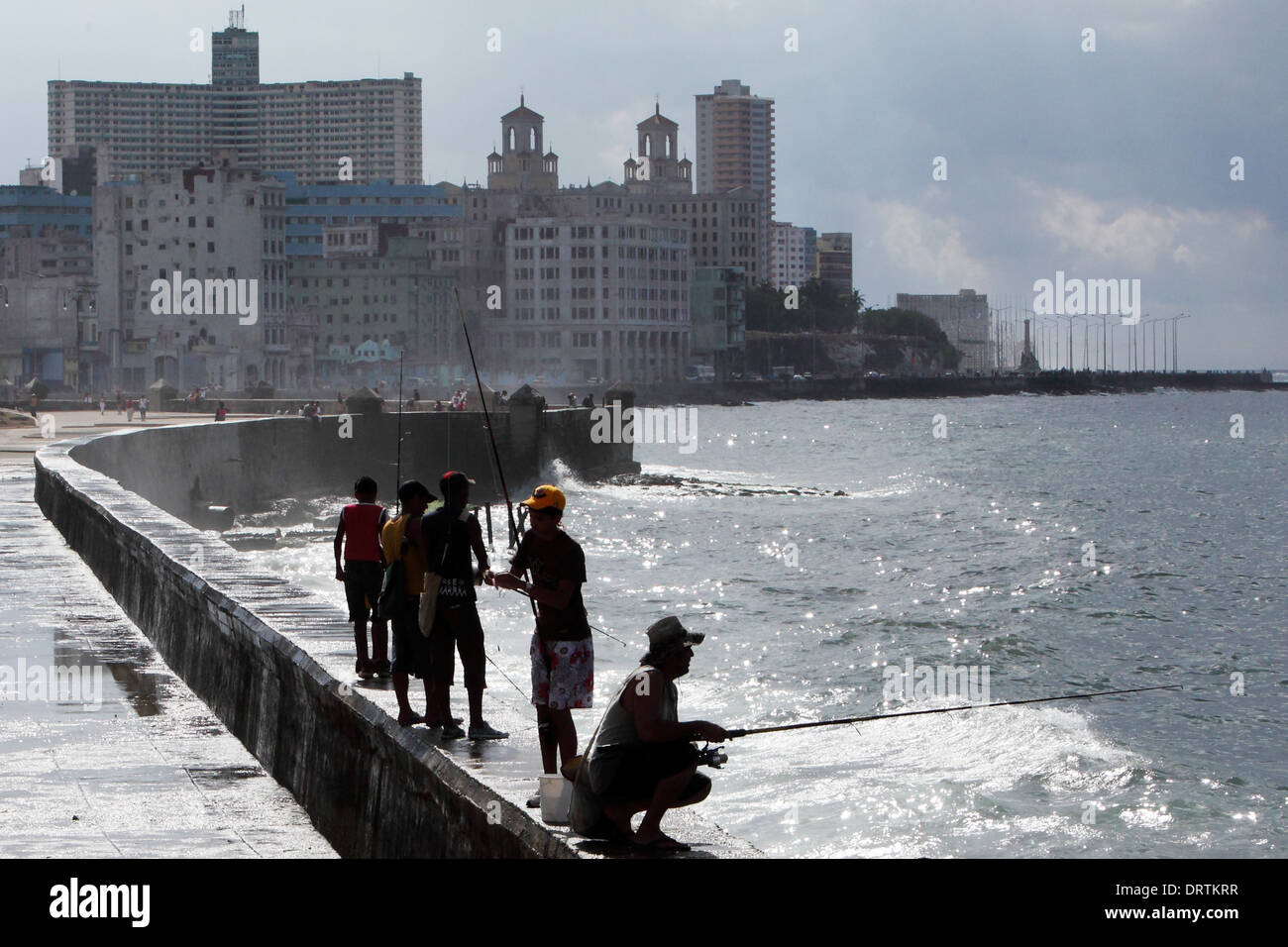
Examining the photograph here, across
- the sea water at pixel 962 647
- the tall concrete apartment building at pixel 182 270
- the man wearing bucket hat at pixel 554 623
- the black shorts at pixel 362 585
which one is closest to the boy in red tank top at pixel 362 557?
the black shorts at pixel 362 585

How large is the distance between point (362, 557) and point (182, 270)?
131995 millimetres

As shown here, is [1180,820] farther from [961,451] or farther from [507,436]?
[961,451]

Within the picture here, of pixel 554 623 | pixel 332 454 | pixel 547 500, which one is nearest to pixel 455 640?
pixel 554 623

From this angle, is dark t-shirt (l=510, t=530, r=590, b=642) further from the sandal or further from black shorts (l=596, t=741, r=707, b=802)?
the sandal

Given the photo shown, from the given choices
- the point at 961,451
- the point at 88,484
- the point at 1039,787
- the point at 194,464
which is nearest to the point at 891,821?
the point at 1039,787

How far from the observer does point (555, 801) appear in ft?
21.4

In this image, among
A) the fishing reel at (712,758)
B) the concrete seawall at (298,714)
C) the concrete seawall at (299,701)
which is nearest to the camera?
the fishing reel at (712,758)

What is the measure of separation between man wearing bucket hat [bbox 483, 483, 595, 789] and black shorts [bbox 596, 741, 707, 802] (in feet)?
4.09

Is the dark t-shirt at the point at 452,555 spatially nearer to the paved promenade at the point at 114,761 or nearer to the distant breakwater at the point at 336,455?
the paved promenade at the point at 114,761

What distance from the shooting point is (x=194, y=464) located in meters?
40.7

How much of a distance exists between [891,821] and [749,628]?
13574mm

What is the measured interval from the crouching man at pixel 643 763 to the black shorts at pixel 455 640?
5.82ft

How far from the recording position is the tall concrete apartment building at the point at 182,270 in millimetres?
131750

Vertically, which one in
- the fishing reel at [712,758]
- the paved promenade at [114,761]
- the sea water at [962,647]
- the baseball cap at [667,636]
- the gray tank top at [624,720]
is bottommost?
the sea water at [962,647]
